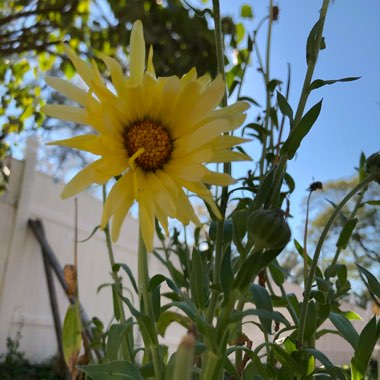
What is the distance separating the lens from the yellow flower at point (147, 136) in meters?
0.31

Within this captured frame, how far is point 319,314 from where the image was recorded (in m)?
0.46

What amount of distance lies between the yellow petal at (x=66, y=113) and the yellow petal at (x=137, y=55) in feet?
0.13

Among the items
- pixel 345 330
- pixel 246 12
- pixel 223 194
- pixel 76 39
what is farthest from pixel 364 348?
pixel 76 39

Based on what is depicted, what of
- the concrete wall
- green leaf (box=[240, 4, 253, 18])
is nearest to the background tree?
the concrete wall

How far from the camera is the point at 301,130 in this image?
34 cm

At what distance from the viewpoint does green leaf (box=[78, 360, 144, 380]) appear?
0.35 meters

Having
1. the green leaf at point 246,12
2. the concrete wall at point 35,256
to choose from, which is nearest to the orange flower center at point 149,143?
the green leaf at point 246,12

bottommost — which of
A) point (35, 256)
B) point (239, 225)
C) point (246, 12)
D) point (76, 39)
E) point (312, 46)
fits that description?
point (239, 225)

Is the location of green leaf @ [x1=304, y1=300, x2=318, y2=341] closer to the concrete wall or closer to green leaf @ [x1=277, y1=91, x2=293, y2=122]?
green leaf @ [x1=277, y1=91, x2=293, y2=122]

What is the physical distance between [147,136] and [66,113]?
0.18ft

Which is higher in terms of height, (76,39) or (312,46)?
(76,39)

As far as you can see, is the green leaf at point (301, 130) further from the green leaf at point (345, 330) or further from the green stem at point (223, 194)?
the green leaf at point (345, 330)

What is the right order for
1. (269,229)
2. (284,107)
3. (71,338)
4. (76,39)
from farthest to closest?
(76,39) < (71,338) < (284,107) < (269,229)

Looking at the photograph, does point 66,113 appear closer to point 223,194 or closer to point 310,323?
point 223,194
